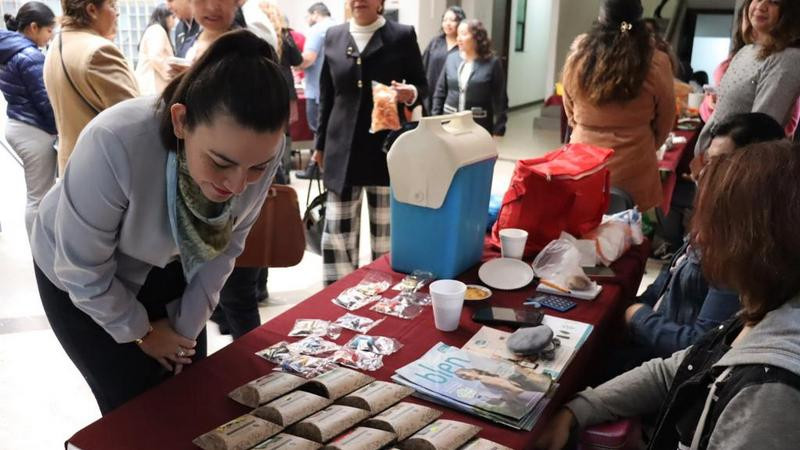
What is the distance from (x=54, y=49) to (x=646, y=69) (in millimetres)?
2198

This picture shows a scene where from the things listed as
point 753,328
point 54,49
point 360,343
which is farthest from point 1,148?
point 753,328

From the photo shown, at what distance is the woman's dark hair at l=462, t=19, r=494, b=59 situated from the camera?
4.45 m

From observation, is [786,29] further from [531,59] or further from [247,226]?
[531,59]

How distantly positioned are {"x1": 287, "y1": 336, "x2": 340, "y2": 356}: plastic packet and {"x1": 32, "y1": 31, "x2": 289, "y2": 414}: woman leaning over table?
9.2 inches

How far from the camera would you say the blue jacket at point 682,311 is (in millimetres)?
1425

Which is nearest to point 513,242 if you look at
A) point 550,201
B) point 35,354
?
point 550,201

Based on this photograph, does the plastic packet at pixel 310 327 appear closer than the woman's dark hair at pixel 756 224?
No

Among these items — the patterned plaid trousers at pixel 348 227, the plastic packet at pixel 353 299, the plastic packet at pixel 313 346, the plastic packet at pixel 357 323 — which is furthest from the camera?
the patterned plaid trousers at pixel 348 227

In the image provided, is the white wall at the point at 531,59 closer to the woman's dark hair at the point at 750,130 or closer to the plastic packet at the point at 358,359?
the woman's dark hair at the point at 750,130

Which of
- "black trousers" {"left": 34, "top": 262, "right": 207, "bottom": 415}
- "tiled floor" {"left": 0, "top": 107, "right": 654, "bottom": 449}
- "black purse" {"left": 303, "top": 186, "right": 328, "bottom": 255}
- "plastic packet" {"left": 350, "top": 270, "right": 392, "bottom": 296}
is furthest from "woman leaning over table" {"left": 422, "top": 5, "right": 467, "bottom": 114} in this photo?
"black trousers" {"left": 34, "top": 262, "right": 207, "bottom": 415}

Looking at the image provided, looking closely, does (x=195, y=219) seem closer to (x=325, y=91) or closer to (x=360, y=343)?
(x=360, y=343)

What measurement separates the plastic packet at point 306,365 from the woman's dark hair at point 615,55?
171 cm

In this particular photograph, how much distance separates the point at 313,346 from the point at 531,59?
10235 millimetres

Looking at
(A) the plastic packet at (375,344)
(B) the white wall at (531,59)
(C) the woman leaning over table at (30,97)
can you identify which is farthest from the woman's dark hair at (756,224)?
(B) the white wall at (531,59)
